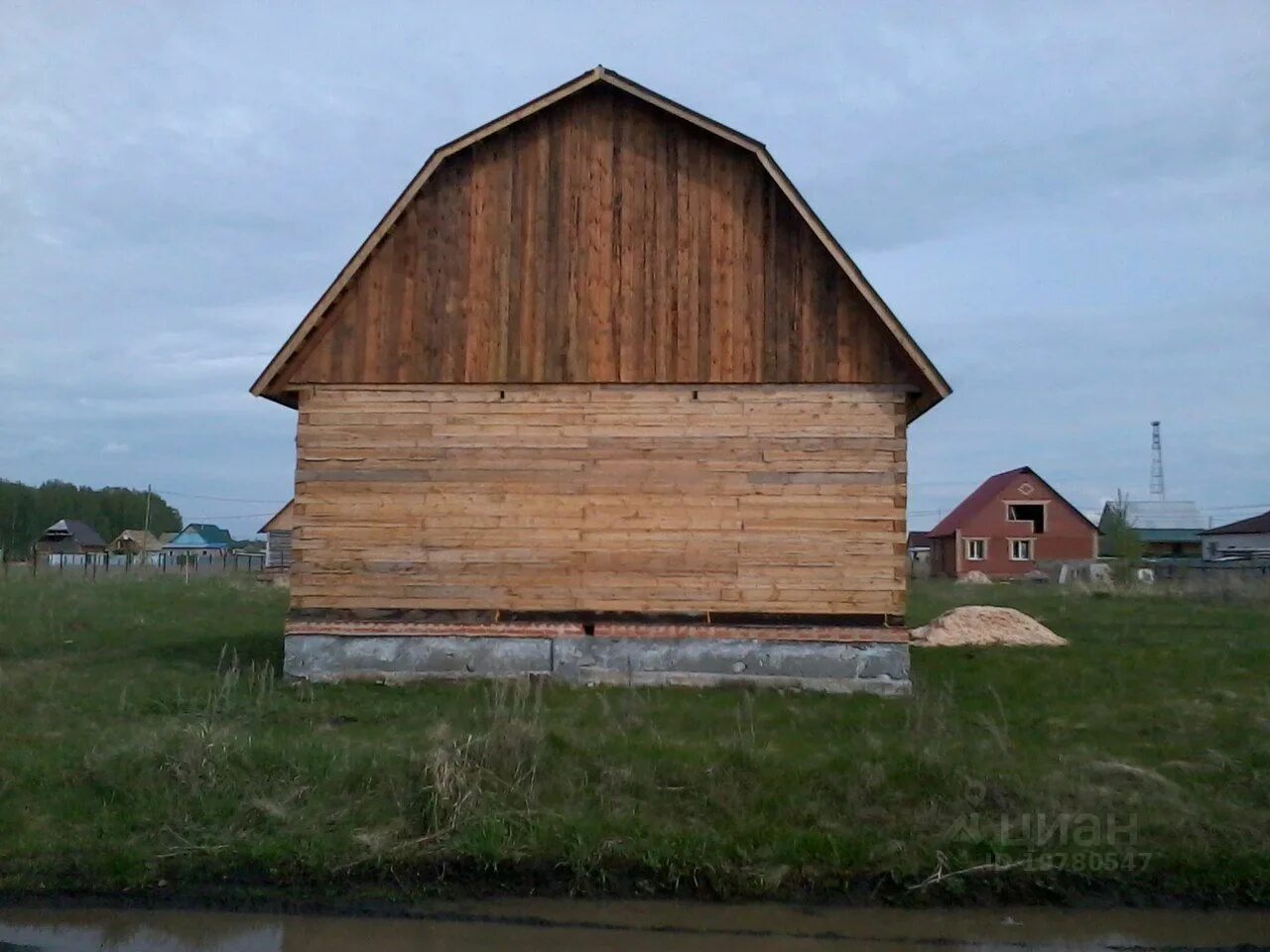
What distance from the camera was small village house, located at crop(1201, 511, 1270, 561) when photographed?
2621 inches

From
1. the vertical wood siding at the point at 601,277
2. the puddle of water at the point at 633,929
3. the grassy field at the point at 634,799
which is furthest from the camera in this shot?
the vertical wood siding at the point at 601,277

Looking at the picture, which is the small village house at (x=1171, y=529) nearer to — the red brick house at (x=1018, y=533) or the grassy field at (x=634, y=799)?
the red brick house at (x=1018, y=533)

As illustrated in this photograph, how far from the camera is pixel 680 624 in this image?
583 inches

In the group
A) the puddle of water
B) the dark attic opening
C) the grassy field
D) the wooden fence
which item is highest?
the dark attic opening

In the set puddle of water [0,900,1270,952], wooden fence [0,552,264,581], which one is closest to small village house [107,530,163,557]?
wooden fence [0,552,264,581]

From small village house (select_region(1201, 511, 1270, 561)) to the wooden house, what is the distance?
57645 millimetres

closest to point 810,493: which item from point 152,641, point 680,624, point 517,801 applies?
point 680,624

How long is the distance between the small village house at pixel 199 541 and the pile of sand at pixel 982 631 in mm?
70002

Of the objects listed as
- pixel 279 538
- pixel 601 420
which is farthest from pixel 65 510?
pixel 601 420

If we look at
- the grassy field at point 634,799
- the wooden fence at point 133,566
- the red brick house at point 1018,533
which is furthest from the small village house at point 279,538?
the grassy field at point 634,799

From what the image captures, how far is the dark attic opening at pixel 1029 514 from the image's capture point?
200 feet

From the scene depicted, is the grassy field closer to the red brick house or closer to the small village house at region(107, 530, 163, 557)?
the red brick house

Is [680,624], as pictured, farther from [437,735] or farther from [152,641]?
[152,641]

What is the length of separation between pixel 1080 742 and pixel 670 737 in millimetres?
3932
